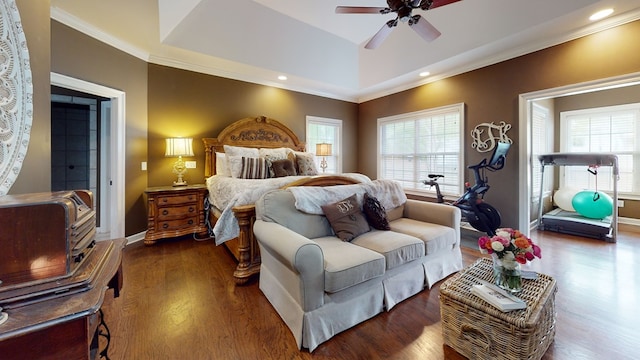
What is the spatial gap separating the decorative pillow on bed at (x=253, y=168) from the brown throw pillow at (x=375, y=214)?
1.96m

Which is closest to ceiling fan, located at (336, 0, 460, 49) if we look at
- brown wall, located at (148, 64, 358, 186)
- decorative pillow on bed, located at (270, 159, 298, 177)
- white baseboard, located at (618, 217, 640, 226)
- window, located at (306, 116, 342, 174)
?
Answer: decorative pillow on bed, located at (270, 159, 298, 177)

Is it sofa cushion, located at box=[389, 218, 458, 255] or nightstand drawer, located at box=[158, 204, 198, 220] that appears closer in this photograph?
sofa cushion, located at box=[389, 218, 458, 255]

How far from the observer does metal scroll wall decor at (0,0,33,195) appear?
105 cm

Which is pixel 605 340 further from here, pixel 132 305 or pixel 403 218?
pixel 132 305

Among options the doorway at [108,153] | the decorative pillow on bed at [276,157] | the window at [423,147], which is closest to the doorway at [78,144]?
the doorway at [108,153]

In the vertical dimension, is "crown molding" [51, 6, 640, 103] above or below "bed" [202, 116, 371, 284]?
above

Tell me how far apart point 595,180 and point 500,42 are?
391 cm

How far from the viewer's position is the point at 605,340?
1.75 m

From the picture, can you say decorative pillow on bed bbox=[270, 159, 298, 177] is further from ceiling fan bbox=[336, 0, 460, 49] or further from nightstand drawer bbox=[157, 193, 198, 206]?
ceiling fan bbox=[336, 0, 460, 49]

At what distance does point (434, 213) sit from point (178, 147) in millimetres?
3828

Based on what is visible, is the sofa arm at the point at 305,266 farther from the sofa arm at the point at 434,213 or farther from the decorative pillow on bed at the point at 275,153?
the decorative pillow on bed at the point at 275,153

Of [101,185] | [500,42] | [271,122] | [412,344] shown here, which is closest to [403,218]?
[412,344]

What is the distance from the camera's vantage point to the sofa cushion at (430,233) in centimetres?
243

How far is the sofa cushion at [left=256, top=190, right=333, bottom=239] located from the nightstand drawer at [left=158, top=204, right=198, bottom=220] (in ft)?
6.64
